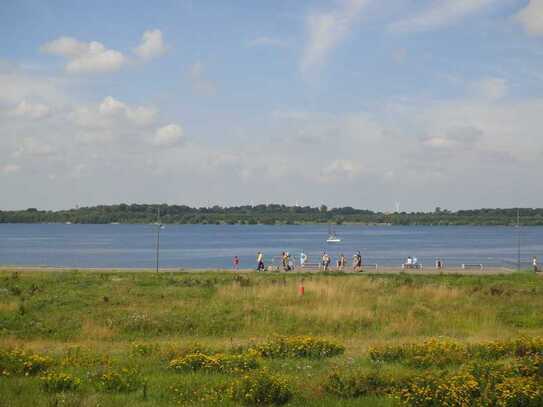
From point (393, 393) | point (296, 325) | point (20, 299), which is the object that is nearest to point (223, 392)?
point (393, 393)

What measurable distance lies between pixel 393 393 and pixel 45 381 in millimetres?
6119

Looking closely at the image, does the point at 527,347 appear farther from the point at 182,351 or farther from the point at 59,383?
the point at 59,383

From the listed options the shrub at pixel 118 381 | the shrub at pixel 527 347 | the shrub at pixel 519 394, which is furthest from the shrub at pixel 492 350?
the shrub at pixel 118 381

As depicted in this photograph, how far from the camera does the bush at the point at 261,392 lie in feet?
36.3

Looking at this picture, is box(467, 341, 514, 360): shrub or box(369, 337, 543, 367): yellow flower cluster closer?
box(369, 337, 543, 367): yellow flower cluster

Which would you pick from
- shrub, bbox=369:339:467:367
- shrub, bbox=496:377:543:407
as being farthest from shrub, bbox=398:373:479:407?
shrub, bbox=369:339:467:367

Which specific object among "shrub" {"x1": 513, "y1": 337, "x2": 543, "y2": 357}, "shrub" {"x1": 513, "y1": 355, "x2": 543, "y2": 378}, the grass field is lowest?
the grass field

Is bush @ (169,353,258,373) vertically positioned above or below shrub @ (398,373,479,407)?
below

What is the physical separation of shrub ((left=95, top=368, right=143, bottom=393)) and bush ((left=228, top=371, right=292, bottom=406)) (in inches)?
75.3

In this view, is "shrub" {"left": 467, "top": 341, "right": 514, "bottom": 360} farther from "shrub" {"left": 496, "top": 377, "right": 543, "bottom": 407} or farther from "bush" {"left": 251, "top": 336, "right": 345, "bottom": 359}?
"shrub" {"left": 496, "top": 377, "right": 543, "bottom": 407}

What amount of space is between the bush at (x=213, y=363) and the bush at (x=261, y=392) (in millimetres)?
2093

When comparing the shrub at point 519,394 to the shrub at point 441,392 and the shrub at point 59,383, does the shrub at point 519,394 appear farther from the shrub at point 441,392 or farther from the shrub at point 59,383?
the shrub at point 59,383

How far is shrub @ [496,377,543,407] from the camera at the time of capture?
34.0ft

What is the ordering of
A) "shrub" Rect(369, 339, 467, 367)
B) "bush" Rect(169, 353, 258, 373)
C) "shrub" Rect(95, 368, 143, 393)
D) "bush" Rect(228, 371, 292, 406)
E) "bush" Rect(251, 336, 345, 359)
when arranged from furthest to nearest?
"bush" Rect(251, 336, 345, 359)
"shrub" Rect(369, 339, 467, 367)
"bush" Rect(169, 353, 258, 373)
"shrub" Rect(95, 368, 143, 393)
"bush" Rect(228, 371, 292, 406)
